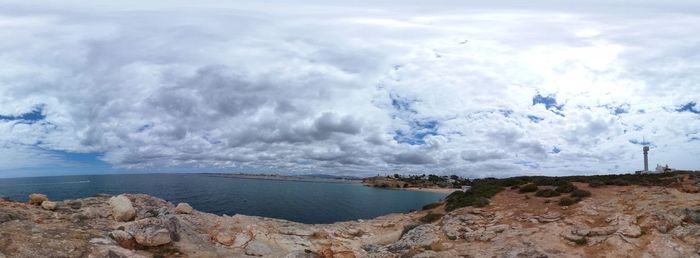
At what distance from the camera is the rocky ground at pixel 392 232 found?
1848 centimetres

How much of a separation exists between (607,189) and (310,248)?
21.9 metres

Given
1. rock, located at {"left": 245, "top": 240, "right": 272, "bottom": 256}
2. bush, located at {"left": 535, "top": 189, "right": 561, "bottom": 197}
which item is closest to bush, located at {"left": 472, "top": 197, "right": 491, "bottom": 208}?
bush, located at {"left": 535, "top": 189, "right": 561, "bottom": 197}

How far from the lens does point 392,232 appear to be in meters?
31.1

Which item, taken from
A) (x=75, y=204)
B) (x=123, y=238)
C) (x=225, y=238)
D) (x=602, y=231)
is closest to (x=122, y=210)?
(x=123, y=238)

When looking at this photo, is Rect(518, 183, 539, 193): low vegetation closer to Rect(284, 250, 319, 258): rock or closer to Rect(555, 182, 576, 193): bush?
Rect(555, 182, 576, 193): bush

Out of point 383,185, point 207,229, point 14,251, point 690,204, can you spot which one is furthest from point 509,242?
point 383,185

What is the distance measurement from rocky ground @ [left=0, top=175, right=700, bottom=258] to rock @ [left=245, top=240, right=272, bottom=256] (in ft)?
0.19

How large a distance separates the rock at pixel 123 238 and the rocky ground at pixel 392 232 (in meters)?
0.04

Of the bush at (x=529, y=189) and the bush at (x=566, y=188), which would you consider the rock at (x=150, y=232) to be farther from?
the bush at (x=529, y=189)

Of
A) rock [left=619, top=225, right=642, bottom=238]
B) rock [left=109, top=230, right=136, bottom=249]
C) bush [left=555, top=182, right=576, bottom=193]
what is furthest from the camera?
bush [left=555, top=182, right=576, bottom=193]

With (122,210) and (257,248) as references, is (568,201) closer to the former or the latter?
(257,248)

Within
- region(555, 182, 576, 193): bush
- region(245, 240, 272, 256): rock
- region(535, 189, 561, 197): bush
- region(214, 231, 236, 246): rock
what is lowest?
region(245, 240, 272, 256): rock

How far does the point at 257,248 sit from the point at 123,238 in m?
6.72

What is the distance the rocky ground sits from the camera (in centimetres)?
1848
